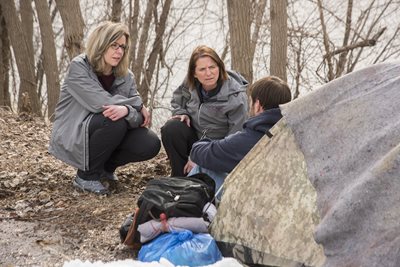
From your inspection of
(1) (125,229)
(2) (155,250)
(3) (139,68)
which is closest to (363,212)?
(2) (155,250)

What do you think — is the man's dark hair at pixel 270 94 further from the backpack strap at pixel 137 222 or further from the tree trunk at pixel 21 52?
the tree trunk at pixel 21 52

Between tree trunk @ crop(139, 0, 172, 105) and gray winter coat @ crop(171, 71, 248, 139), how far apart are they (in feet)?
21.0

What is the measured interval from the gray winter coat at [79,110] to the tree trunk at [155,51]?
6.36 meters

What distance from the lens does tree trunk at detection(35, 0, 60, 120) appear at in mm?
8594

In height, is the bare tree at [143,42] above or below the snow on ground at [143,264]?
above

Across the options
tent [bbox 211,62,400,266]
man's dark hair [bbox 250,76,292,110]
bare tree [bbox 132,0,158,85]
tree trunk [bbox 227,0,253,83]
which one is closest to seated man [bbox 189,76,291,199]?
man's dark hair [bbox 250,76,292,110]

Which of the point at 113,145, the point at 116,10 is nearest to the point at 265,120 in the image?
the point at 113,145

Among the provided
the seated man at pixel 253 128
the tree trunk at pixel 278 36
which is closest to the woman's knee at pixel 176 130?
the seated man at pixel 253 128

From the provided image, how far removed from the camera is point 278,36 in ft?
20.0

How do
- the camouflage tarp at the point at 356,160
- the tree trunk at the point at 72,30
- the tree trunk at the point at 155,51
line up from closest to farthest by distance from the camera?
the camouflage tarp at the point at 356,160 < the tree trunk at the point at 72,30 < the tree trunk at the point at 155,51

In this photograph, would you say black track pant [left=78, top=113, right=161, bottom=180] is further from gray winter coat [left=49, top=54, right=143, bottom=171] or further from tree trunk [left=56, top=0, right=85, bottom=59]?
tree trunk [left=56, top=0, right=85, bottom=59]

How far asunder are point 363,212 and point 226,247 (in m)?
0.91

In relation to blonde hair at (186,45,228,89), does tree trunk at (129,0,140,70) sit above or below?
above

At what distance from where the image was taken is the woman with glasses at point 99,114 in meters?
4.18
